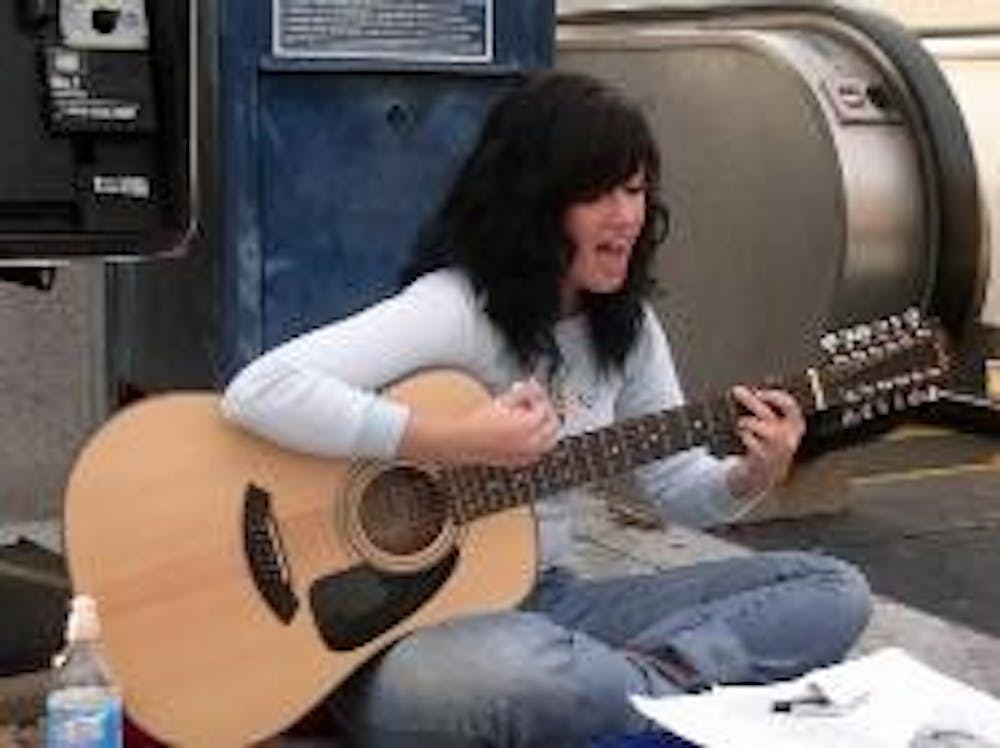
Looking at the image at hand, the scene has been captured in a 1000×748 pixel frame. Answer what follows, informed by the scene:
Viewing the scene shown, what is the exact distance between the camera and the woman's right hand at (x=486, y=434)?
94.7 inches

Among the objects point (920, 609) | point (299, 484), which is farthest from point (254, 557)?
point (920, 609)

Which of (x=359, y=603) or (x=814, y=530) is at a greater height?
(x=359, y=603)

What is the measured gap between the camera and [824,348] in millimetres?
2654

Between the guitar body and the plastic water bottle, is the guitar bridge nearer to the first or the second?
the guitar body

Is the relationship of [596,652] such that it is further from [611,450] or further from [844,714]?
Result: [844,714]

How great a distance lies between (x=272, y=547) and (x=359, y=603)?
14cm

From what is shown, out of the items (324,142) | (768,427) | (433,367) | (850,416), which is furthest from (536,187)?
(324,142)

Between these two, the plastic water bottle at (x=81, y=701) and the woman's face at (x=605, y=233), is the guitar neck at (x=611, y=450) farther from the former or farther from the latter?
the plastic water bottle at (x=81, y=701)

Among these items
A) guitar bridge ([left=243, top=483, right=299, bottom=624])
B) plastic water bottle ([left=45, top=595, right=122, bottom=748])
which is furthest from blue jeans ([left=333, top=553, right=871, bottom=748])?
plastic water bottle ([left=45, top=595, right=122, bottom=748])

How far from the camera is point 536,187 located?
99.7 inches

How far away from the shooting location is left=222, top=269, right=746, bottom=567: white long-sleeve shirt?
94.3 inches

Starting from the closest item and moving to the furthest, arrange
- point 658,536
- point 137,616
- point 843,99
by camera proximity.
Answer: point 137,616
point 658,536
point 843,99

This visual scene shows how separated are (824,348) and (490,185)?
55 cm

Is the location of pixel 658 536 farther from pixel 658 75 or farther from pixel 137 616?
pixel 137 616
